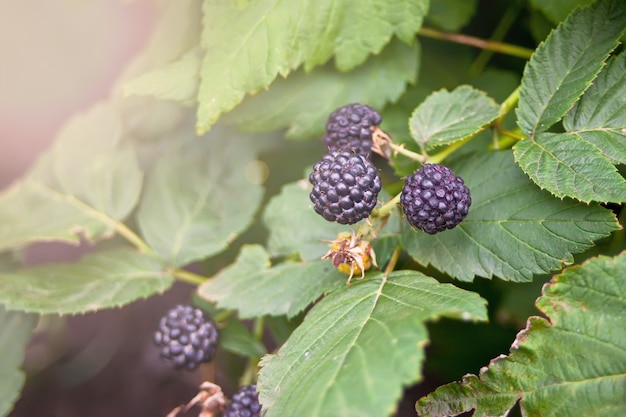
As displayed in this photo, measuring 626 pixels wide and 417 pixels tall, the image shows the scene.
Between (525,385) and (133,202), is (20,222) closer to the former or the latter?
(133,202)

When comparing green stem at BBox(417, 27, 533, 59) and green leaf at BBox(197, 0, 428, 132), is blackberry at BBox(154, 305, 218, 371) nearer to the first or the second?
green leaf at BBox(197, 0, 428, 132)

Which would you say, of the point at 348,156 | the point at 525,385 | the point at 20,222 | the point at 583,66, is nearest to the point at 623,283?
the point at 525,385

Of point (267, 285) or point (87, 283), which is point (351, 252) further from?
point (87, 283)

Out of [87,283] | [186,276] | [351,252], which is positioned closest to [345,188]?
[351,252]

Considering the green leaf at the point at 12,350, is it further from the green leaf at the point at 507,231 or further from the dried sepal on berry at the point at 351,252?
the green leaf at the point at 507,231

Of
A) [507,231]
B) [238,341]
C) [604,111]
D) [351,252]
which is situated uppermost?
[604,111]

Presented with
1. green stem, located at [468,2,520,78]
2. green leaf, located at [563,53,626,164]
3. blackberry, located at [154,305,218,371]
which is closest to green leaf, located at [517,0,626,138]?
green leaf, located at [563,53,626,164]

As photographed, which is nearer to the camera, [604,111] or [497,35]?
[604,111]
